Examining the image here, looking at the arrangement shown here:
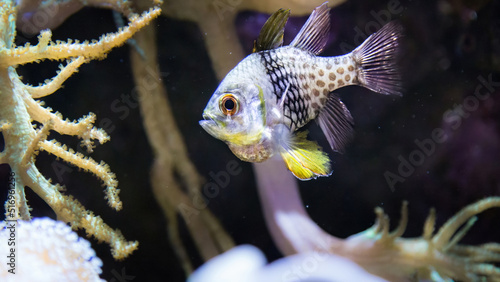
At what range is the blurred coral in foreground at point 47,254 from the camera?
142cm

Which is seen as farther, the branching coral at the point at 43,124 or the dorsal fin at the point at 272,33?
the branching coral at the point at 43,124

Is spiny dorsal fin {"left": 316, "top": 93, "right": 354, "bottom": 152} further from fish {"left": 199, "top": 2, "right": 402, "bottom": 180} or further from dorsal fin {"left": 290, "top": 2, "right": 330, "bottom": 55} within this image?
dorsal fin {"left": 290, "top": 2, "right": 330, "bottom": 55}

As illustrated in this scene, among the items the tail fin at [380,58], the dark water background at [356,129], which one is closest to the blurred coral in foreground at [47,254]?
the dark water background at [356,129]

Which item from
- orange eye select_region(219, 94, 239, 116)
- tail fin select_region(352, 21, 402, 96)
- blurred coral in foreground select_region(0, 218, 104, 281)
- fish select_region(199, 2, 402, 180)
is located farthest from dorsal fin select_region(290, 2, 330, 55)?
blurred coral in foreground select_region(0, 218, 104, 281)

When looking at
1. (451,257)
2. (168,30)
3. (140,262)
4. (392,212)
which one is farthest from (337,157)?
(140,262)

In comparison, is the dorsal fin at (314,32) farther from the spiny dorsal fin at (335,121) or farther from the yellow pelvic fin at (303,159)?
the yellow pelvic fin at (303,159)

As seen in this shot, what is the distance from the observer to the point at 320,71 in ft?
5.10

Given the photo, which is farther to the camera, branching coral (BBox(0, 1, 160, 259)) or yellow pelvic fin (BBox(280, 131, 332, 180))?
branching coral (BBox(0, 1, 160, 259))

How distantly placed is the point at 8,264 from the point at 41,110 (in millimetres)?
789

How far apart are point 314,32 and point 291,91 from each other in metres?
0.34

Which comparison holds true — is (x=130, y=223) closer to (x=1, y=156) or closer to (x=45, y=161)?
(x=45, y=161)

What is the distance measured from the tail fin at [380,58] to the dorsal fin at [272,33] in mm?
354

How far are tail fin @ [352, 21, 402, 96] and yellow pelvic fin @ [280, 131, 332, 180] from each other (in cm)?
43

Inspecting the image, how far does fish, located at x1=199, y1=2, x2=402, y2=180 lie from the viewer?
1.40 meters
